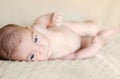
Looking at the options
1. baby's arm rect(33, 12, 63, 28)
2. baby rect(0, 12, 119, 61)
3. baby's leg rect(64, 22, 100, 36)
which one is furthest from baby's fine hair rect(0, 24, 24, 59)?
baby's leg rect(64, 22, 100, 36)

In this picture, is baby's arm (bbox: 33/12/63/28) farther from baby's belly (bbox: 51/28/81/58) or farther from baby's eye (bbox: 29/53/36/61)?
baby's eye (bbox: 29/53/36/61)

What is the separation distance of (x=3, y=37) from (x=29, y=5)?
0.45 metres

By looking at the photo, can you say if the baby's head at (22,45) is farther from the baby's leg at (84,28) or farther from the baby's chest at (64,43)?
the baby's leg at (84,28)

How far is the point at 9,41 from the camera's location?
111 centimetres

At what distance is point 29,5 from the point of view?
156 centimetres

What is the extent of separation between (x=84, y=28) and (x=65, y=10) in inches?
7.0

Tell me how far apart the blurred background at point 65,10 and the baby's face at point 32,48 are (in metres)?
0.37

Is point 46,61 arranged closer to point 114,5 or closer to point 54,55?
point 54,55

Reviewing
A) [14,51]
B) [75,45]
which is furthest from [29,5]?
[14,51]

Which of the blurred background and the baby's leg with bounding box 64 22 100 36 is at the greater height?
the blurred background

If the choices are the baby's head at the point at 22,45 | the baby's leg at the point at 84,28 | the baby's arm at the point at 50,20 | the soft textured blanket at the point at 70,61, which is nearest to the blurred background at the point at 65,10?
the soft textured blanket at the point at 70,61

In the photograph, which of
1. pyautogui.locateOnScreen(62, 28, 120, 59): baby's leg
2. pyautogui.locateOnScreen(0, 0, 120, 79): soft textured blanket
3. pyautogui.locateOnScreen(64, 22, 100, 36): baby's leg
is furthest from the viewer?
pyautogui.locateOnScreen(64, 22, 100, 36): baby's leg

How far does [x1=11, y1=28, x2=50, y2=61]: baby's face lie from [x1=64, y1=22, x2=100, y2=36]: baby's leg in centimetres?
27

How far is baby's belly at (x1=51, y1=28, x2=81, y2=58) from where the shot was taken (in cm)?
127
